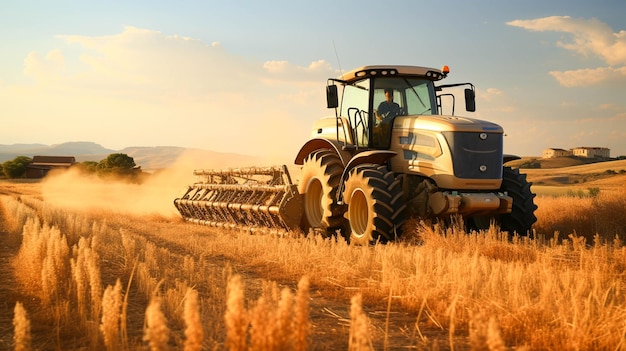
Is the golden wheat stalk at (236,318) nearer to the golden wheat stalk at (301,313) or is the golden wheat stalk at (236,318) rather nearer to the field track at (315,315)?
the golden wheat stalk at (301,313)

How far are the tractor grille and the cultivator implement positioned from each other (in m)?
3.61

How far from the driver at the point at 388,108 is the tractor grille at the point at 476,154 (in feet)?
4.48

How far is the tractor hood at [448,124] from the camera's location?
374 inches

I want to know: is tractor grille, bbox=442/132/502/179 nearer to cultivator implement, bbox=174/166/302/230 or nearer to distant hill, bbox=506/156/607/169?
cultivator implement, bbox=174/166/302/230

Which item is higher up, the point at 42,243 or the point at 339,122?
the point at 339,122

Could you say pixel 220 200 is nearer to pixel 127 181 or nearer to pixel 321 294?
pixel 321 294

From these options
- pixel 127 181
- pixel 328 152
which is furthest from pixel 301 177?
pixel 127 181

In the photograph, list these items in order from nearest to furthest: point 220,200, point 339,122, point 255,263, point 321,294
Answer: point 321,294, point 255,263, point 339,122, point 220,200

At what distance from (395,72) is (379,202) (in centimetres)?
269

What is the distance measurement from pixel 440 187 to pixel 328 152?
8.71 ft

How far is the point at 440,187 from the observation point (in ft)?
31.4

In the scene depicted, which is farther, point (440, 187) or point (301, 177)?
point (301, 177)

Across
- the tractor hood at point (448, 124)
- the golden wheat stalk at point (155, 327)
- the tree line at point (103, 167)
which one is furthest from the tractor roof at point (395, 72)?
the tree line at point (103, 167)

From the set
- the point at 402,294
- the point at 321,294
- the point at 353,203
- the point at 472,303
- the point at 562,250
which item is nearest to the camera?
the point at 472,303
